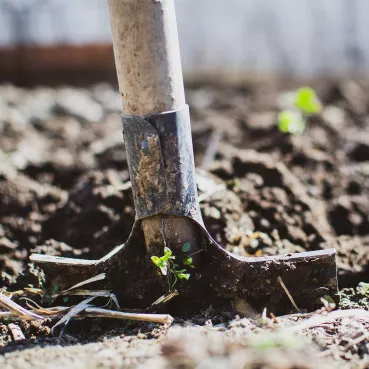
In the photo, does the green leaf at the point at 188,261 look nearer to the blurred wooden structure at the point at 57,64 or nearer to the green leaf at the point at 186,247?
the green leaf at the point at 186,247

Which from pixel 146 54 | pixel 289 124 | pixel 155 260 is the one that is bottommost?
pixel 155 260

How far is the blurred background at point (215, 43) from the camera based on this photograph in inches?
299

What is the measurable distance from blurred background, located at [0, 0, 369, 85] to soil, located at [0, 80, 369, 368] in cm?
231

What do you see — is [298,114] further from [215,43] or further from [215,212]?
[215,43]

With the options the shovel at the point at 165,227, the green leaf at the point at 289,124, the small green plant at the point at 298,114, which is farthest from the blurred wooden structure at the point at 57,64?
the shovel at the point at 165,227

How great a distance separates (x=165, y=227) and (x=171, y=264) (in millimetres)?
137

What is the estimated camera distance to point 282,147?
3.65m

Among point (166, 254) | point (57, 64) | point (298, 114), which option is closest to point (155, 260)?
point (166, 254)

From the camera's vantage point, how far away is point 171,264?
6.61 feet

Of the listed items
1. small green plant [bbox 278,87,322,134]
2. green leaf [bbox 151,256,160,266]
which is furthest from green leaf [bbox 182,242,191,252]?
small green plant [bbox 278,87,322,134]

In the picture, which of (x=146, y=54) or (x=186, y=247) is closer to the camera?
(x=146, y=54)

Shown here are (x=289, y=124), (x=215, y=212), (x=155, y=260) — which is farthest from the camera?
(x=289, y=124)

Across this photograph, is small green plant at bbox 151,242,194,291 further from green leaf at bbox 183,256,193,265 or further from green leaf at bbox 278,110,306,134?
green leaf at bbox 278,110,306,134

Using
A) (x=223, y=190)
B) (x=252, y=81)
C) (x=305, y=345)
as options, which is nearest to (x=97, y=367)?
(x=305, y=345)
